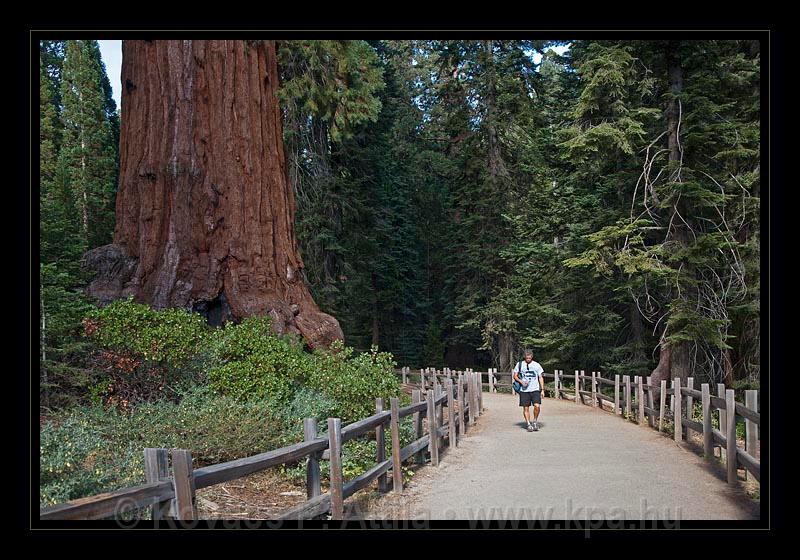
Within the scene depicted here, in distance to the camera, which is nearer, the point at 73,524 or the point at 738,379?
the point at 73,524

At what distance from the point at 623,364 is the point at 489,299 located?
48.2ft

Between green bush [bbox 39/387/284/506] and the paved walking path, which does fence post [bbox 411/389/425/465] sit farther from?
green bush [bbox 39/387/284/506]

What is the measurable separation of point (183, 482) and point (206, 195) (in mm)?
11024

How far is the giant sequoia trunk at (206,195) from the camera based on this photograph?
48.7 feet

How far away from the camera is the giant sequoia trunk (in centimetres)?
1484

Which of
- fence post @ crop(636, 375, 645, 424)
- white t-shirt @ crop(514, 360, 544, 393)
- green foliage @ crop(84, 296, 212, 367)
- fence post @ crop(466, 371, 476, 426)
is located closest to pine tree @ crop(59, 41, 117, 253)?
fence post @ crop(466, 371, 476, 426)

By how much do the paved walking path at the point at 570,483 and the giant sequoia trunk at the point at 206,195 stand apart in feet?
15.8

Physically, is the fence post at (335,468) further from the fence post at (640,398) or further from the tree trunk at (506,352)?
the tree trunk at (506,352)

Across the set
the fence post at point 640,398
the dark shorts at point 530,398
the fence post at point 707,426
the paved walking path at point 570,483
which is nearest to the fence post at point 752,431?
the paved walking path at point 570,483

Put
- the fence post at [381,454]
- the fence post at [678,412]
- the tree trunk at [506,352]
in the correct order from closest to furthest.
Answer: the fence post at [381,454] < the fence post at [678,412] < the tree trunk at [506,352]
